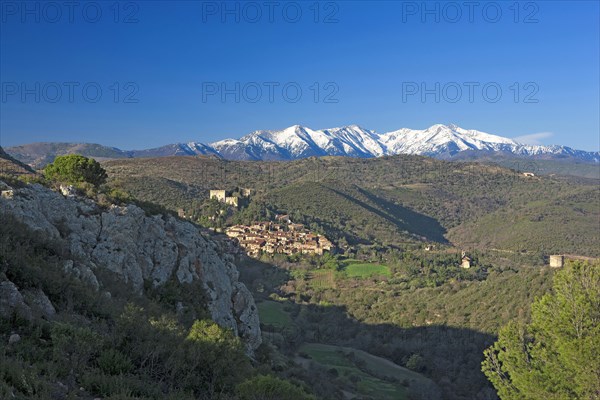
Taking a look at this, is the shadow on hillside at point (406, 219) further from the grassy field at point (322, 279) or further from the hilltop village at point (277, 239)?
the grassy field at point (322, 279)

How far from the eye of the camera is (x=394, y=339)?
42.1 m

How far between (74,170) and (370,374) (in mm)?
24649

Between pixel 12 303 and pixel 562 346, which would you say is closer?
pixel 12 303

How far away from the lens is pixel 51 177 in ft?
65.2

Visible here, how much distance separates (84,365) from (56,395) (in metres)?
1.11

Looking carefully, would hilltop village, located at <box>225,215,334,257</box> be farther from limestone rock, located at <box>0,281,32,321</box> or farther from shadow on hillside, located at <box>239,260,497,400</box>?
limestone rock, located at <box>0,281,32,321</box>

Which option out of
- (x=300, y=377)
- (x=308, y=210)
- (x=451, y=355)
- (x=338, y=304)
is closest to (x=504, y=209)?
(x=308, y=210)

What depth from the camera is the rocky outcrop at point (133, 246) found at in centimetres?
1365

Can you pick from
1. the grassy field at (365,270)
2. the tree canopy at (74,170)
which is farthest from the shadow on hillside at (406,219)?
the tree canopy at (74,170)

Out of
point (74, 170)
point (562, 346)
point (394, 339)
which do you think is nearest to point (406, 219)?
point (394, 339)

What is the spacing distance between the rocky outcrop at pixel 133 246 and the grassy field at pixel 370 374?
39.2 feet

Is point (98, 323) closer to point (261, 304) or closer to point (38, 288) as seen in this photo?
point (38, 288)

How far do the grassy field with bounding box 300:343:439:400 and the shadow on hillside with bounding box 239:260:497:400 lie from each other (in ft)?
2.76

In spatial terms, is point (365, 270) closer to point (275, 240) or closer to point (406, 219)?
point (275, 240)
